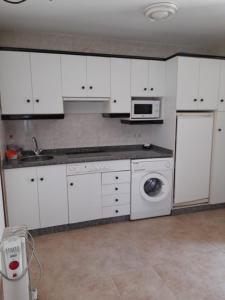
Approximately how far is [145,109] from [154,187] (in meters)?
1.14

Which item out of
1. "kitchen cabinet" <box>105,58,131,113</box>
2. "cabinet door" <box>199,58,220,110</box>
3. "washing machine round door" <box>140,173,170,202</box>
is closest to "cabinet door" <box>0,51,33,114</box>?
"kitchen cabinet" <box>105,58,131,113</box>

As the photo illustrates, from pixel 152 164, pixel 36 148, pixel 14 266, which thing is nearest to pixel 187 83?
pixel 152 164

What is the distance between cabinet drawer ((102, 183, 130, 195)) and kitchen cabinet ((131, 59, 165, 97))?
1276 millimetres

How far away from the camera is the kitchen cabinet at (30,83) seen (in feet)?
8.46

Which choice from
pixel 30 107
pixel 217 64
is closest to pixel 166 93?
pixel 217 64

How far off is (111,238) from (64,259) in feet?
2.02

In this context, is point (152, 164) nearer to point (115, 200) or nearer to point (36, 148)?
point (115, 200)

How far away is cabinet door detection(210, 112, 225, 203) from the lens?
3.22 metres

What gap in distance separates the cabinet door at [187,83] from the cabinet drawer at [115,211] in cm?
155

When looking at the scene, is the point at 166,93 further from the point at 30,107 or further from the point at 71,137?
the point at 30,107

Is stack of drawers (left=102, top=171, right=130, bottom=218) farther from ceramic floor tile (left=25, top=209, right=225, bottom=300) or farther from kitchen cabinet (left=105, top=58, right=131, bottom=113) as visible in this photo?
kitchen cabinet (left=105, top=58, right=131, bottom=113)

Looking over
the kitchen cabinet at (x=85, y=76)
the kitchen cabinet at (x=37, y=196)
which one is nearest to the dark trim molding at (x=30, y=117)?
the kitchen cabinet at (x=85, y=76)

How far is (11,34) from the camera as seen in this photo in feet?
9.40

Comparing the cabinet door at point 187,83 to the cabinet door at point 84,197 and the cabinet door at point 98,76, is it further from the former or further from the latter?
the cabinet door at point 84,197
